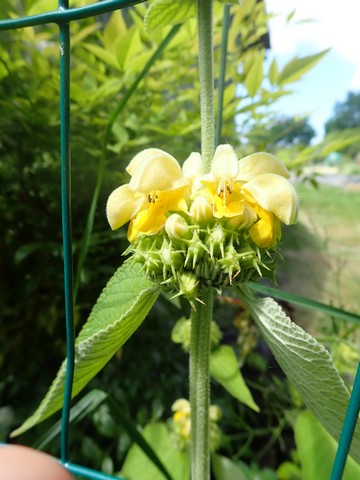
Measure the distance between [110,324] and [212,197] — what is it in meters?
0.11

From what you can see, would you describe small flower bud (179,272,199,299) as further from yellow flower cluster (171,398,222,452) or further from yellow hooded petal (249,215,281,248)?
yellow flower cluster (171,398,222,452)

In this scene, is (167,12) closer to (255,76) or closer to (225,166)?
(225,166)

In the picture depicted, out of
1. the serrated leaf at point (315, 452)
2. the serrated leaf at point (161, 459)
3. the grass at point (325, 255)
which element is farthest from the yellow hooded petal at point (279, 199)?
the grass at point (325, 255)

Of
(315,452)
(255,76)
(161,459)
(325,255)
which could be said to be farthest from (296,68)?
(325,255)

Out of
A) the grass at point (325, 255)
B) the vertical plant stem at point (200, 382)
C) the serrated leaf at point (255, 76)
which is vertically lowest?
the grass at point (325, 255)

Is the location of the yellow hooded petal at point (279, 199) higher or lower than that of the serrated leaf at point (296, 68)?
lower

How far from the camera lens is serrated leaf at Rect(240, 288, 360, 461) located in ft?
0.77

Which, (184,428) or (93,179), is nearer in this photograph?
(184,428)

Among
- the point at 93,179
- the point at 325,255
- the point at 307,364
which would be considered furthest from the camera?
the point at 325,255

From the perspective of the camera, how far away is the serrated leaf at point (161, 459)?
57 centimetres

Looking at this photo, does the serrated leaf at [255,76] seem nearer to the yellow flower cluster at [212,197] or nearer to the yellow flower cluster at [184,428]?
the yellow flower cluster at [212,197]

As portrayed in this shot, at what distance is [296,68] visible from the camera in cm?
54

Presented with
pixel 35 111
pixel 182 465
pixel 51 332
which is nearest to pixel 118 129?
pixel 35 111

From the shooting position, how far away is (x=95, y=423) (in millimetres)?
794
